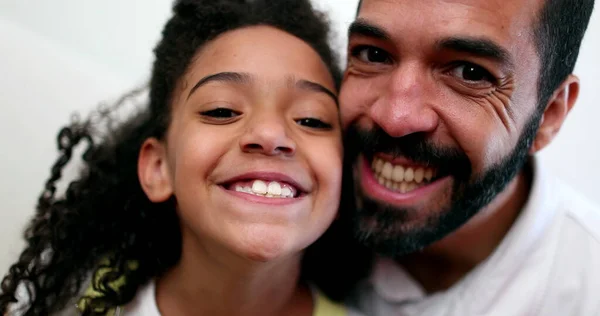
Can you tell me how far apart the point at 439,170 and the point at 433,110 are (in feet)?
0.34

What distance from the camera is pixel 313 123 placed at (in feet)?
3.29

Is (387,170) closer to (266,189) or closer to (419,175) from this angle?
(419,175)

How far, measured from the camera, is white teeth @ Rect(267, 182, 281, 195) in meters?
0.91

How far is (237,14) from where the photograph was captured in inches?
42.0

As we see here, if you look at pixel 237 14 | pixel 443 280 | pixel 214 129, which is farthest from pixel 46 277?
pixel 443 280

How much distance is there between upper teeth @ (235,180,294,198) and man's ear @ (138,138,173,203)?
0.18 m

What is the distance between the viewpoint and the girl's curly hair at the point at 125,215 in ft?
3.58

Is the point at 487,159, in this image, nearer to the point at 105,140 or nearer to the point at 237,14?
the point at 237,14

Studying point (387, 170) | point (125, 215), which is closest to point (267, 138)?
point (387, 170)

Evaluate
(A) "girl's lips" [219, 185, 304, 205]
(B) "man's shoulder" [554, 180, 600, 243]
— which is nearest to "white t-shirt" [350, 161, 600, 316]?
(B) "man's shoulder" [554, 180, 600, 243]

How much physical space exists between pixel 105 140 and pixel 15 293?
0.35m

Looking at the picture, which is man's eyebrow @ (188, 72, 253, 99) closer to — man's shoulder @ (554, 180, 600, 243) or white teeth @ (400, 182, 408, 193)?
white teeth @ (400, 182, 408, 193)

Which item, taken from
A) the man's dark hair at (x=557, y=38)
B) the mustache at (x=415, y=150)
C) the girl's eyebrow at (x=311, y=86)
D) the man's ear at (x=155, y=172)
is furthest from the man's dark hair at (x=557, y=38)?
the man's ear at (x=155, y=172)

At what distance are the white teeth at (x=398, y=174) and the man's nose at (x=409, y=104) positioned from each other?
83mm
